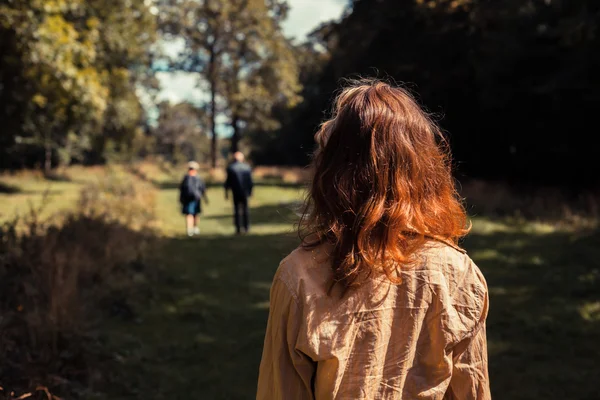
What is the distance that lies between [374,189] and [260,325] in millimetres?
5507

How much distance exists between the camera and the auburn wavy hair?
1.83 metres

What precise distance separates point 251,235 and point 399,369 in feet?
40.9

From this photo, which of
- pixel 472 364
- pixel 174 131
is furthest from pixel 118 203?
pixel 174 131

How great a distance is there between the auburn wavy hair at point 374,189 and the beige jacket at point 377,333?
0.05 metres

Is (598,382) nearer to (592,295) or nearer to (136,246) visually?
(592,295)

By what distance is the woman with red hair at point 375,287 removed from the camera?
1.80m

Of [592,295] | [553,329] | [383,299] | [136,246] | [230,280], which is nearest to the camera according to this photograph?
[383,299]

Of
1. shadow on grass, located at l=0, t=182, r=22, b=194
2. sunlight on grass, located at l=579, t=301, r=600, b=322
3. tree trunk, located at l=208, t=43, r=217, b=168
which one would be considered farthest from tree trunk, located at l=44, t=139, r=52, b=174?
sunlight on grass, located at l=579, t=301, r=600, b=322

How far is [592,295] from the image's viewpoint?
808cm

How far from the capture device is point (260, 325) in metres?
7.12

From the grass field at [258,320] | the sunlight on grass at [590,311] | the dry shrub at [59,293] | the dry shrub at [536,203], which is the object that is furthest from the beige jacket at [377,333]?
the dry shrub at [536,203]

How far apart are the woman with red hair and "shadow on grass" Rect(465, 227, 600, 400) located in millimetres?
3625

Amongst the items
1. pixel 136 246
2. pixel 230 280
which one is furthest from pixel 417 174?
pixel 136 246

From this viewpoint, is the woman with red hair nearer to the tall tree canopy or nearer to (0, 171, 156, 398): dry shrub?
(0, 171, 156, 398): dry shrub
